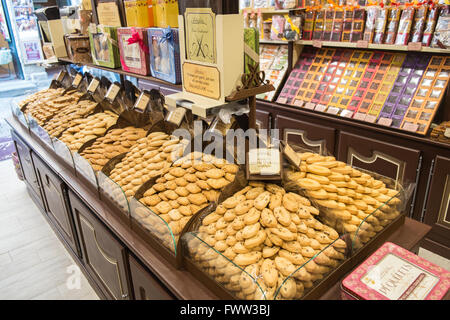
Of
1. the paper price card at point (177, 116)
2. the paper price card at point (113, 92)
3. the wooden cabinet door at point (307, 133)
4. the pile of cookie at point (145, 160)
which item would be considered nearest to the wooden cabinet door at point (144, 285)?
the pile of cookie at point (145, 160)

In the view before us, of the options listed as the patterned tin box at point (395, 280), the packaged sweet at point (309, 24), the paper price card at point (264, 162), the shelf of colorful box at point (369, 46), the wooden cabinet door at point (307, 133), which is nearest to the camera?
the patterned tin box at point (395, 280)

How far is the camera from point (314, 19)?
10.7 ft

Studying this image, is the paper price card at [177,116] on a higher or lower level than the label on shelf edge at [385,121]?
higher

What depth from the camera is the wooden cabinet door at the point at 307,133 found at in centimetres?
315

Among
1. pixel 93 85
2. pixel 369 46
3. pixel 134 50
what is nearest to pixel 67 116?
pixel 93 85

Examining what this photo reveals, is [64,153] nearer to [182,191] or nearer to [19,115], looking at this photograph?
[182,191]

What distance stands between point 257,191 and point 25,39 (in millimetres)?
7554

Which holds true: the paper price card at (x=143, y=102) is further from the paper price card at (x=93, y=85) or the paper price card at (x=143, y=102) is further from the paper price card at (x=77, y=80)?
the paper price card at (x=77, y=80)

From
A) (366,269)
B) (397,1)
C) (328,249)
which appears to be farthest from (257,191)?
(397,1)

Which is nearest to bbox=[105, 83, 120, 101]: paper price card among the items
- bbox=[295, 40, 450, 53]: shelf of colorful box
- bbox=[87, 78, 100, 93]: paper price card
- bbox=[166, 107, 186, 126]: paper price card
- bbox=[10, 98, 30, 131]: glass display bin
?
bbox=[87, 78, 100, 93]: paper price card

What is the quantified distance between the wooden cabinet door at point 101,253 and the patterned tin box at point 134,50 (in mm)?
881

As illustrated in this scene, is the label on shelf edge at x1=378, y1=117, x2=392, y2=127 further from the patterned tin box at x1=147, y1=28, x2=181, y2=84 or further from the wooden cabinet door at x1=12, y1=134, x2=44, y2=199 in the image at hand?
the wooden cabinet door at x1=12, y1=134, x2=44, y2=199

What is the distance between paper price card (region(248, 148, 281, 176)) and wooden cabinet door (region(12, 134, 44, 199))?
225 centimetres

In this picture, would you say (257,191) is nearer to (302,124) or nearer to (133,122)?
(133,122)
